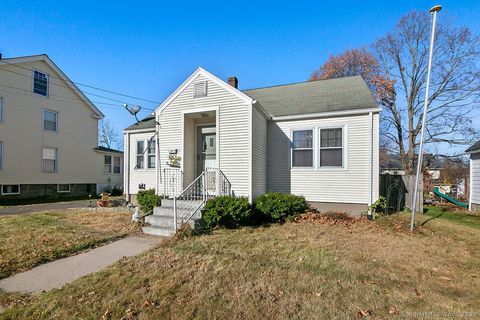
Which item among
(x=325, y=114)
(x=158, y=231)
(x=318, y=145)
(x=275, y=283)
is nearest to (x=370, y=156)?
(x=318, y=145)

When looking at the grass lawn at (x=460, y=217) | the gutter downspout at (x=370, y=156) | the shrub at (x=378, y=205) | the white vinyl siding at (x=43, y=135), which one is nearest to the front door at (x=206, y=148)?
the gutter downspout at (x=370, y=156)

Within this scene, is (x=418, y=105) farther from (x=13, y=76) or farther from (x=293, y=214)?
(x=13, y=76)

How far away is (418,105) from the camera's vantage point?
20.6 meters

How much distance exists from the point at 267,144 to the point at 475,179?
10.9 meters

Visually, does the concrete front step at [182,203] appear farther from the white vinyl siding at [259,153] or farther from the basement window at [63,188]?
the basement window at [63,188]

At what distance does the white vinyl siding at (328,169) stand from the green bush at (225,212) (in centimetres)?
294

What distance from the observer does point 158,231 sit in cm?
708

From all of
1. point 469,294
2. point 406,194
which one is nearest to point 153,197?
point 469,294

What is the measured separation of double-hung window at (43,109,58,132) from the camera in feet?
59.8

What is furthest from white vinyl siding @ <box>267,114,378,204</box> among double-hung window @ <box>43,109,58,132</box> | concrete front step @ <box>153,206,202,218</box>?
double-hung window @ <box>43,109,58,132</box>

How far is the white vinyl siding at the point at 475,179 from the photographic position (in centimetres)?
1270

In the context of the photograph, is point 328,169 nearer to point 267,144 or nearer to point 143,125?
point 267,144

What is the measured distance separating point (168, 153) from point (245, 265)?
6.14 meters

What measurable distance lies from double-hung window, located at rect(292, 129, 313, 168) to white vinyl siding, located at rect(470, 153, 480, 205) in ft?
30.5
